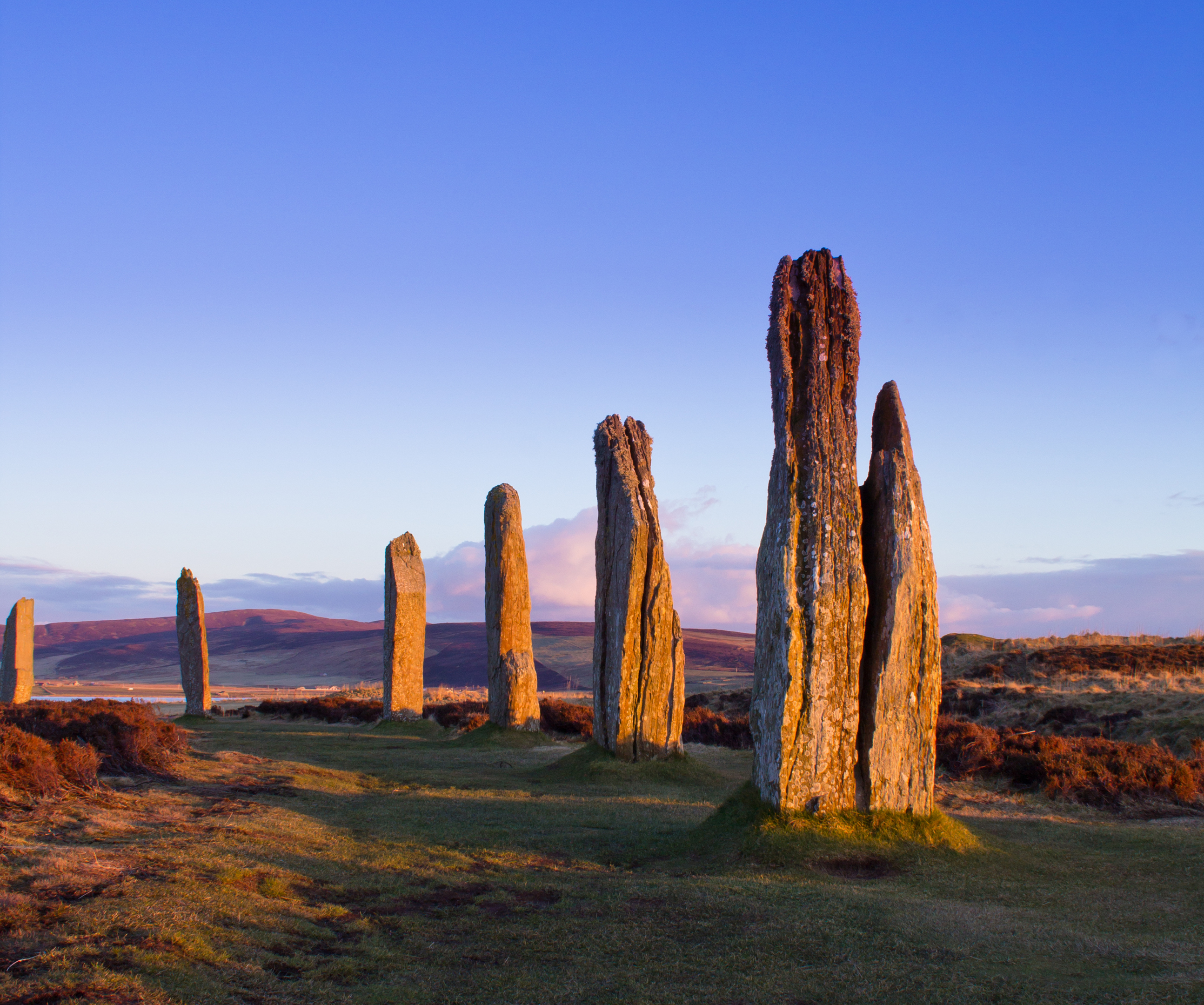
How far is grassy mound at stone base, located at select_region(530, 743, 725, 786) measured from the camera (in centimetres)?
1241

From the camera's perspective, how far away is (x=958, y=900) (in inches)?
259

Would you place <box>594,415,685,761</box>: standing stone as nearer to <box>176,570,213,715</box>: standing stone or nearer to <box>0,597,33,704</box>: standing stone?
<box>176,570,213,715</box>: standing stone

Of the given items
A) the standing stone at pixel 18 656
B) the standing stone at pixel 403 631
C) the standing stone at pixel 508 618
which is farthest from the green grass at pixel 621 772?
the standing stone at pixel 18 656

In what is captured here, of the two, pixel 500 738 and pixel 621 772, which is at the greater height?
pixel 621 772

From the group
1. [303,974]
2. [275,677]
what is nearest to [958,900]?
[303,974]

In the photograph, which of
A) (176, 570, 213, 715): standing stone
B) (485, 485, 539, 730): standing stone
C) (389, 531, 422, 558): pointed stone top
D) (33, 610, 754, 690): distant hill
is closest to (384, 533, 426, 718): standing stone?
(389, 531, 422, 558): pointed stone top

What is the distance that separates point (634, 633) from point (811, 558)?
17.3ft

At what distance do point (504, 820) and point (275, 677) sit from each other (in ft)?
193

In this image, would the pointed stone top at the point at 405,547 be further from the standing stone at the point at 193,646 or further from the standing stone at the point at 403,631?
the standing stone at the point at 193,646

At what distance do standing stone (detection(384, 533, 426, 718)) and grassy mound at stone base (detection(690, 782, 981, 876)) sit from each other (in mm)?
13918

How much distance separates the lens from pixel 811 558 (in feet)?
26.9

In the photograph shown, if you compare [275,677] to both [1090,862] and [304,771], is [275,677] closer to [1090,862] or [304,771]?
[304,771]

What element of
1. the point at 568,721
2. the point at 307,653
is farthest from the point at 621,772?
the point at 307,653

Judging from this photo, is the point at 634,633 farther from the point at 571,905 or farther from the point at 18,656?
the point at 18,656
